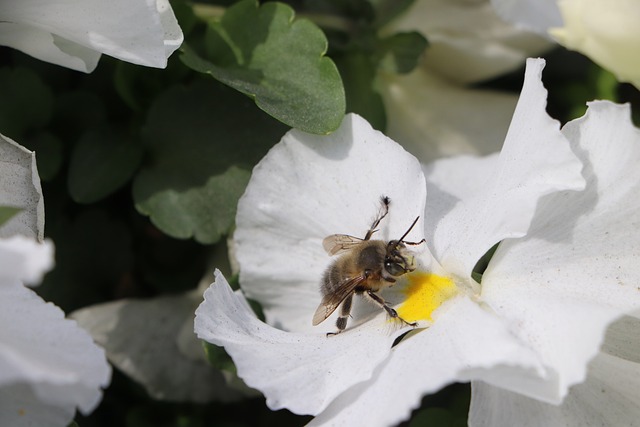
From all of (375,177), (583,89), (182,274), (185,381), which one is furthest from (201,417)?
(583,89)

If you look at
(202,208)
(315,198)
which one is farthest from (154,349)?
(315,198)

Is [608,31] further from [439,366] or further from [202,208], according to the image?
[202,208]

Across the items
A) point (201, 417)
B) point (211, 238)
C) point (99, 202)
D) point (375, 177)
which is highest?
point (375, 177)

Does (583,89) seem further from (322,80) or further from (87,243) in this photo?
(87,243)

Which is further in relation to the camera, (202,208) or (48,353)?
(202,208)

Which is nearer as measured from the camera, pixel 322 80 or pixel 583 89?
pixel 322 80

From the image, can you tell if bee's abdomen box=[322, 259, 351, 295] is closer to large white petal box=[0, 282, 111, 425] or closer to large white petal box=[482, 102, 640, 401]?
large white petal box=[482, 102, 640, 401]
